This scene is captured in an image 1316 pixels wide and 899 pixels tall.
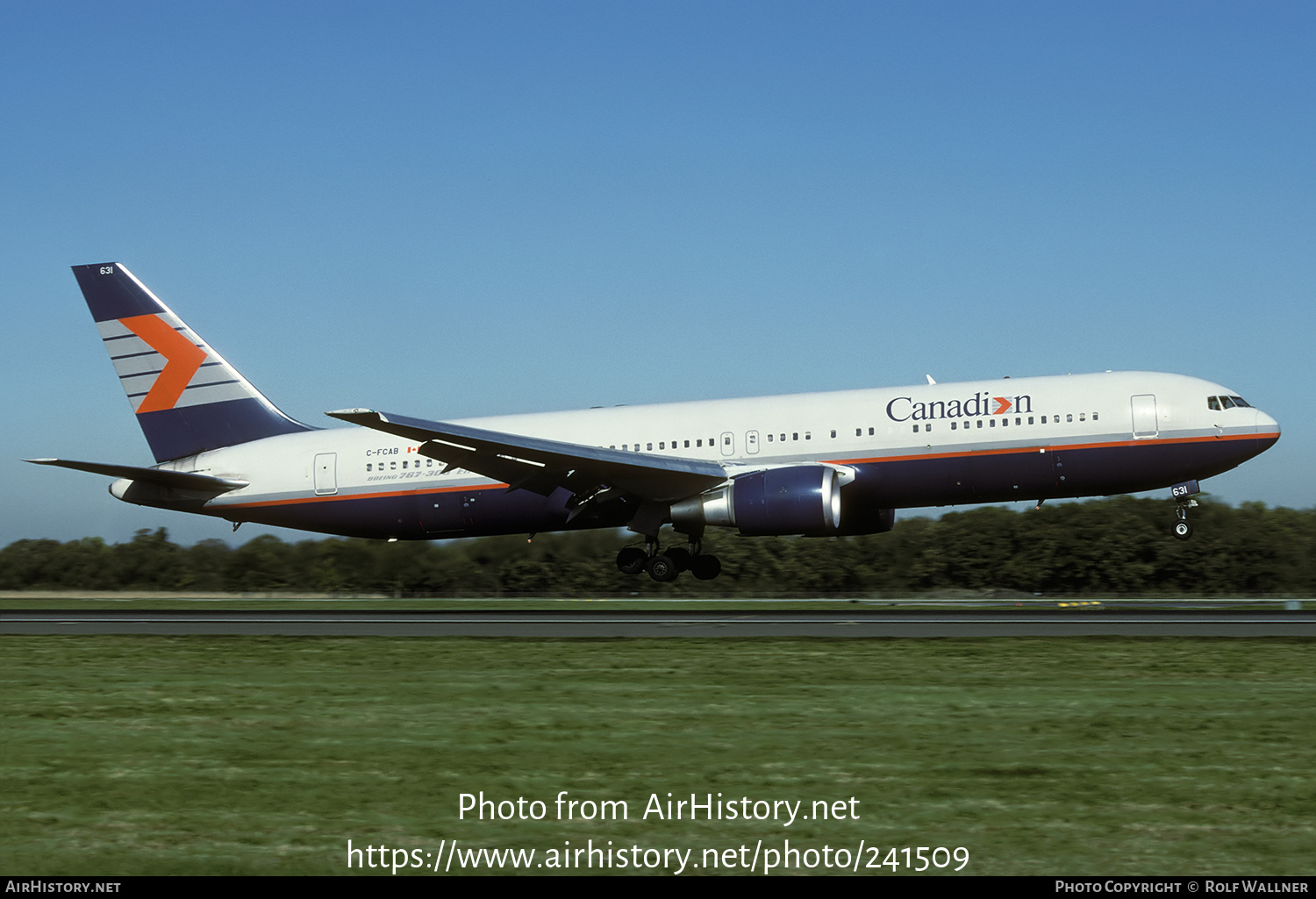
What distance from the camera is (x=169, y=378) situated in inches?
1384

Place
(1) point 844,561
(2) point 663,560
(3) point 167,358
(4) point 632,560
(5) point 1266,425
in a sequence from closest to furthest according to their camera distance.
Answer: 1. (5) point 1266,425
2. (2) point 663,560
3. (4) point 632,560
4. (3) point 167,358
5. (1) point 844,561

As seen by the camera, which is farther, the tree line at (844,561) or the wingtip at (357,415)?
the tree line at (844,561)

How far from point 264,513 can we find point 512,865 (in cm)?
2883

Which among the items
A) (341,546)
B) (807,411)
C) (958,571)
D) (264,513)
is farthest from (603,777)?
(958,571)

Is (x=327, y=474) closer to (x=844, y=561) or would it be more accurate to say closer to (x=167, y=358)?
(x=167, y=358)

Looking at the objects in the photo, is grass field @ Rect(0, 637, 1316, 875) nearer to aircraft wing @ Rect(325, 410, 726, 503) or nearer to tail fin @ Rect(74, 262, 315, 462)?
aircraft wing @ Rect(325, 410, 726, 503)

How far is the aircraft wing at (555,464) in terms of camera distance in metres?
27.8

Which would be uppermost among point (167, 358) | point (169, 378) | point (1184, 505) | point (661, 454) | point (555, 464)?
point (167, 358)

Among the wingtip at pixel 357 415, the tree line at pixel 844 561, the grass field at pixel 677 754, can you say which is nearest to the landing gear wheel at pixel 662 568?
the tree line at pixel 844 561

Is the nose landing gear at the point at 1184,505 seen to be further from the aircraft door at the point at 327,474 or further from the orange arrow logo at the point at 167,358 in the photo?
the orange arrow logo at the point at 167,358

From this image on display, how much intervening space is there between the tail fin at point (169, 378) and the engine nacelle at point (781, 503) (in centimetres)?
1329

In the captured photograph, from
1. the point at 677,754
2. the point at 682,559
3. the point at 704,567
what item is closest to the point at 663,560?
the point at 682,559

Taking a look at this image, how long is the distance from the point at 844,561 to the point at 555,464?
18.5 metres
